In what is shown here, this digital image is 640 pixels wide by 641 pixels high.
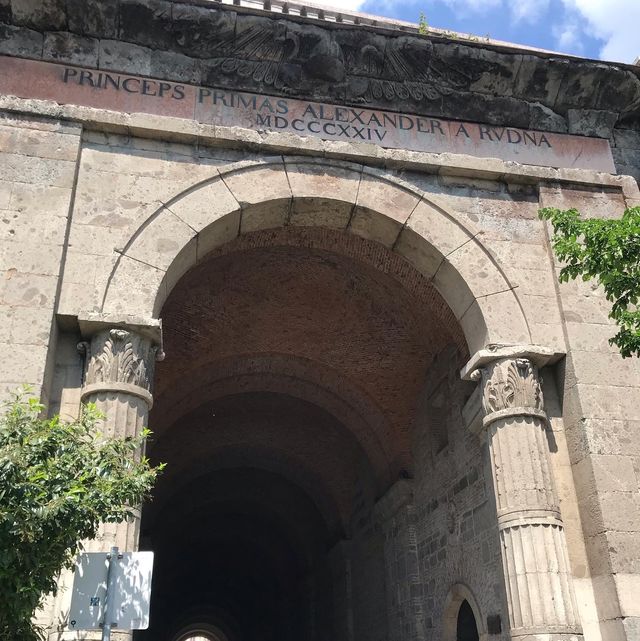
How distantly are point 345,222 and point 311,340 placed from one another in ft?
11.7

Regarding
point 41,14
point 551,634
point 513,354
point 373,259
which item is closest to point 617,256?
point 513,354

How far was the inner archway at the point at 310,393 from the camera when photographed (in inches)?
386

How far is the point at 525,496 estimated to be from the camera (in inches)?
245

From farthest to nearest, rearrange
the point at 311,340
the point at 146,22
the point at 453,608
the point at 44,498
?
the point at 311,340 → the point at 453,608 → the point at 146,22 → the point at 44,498

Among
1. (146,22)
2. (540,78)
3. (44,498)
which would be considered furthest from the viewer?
(540,78)

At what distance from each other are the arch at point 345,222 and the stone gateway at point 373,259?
0.02 m

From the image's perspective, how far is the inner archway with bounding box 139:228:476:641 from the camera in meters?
9.80

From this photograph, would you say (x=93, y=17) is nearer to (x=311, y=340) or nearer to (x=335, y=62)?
(x=335, y=62)

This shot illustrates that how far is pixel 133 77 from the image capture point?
736 cm

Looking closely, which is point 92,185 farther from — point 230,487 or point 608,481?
point 230,487

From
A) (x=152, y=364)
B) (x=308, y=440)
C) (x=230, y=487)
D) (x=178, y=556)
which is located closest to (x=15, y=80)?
(x=152, y=364)

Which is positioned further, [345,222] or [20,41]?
[345,222]

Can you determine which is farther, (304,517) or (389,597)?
(304,517)

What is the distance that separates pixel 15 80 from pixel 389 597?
27.3ft
